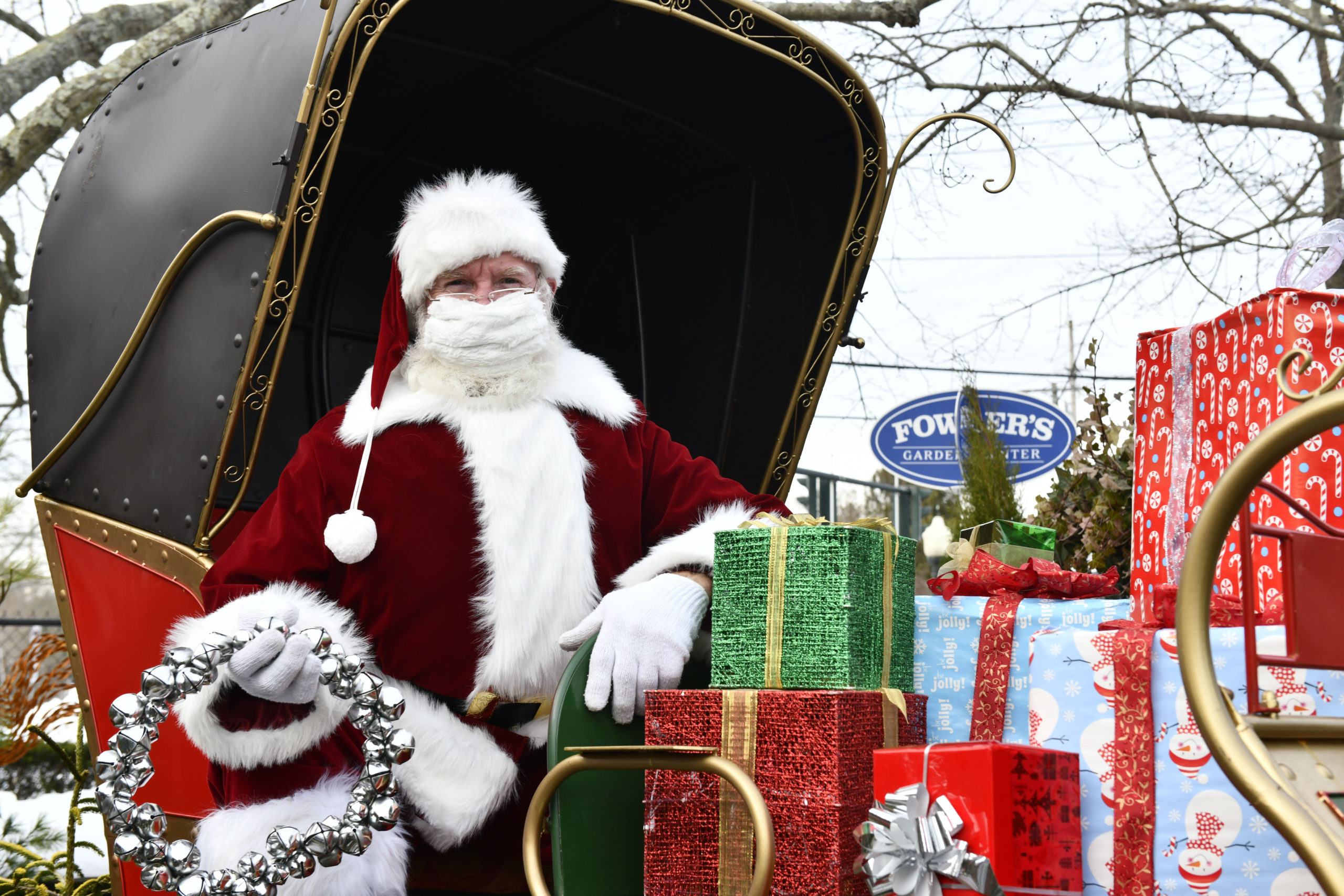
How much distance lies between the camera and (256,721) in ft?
6.33

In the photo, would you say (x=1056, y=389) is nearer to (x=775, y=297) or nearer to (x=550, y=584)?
(x=775, y=297)

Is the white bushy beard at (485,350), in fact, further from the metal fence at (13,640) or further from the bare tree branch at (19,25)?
the bare tree branch at (19,25)

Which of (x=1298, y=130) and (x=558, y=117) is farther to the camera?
(x=1298, y=130)

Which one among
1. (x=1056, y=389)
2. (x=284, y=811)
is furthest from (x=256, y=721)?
(x=1056, y=389)

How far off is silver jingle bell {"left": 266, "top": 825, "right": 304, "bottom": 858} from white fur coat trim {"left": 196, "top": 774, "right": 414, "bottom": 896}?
9.3 inches

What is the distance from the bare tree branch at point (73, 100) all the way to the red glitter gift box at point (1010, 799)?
533cm

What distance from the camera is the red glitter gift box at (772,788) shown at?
1.53 metres

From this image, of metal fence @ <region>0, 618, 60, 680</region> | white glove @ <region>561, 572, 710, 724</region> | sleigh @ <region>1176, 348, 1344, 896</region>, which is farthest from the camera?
metal fence @ <region>0, 618, 60, 680</region>

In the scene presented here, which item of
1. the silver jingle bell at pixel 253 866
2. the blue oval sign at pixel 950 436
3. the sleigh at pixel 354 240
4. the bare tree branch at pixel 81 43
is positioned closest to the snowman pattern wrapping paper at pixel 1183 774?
the sleigh at pixel 354 240

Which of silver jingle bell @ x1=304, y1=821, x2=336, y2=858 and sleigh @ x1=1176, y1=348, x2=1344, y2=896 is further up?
sleigh @ x1=1176, y1=348, x2=1344, y2=896

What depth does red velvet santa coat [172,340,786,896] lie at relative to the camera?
2000 millimetres

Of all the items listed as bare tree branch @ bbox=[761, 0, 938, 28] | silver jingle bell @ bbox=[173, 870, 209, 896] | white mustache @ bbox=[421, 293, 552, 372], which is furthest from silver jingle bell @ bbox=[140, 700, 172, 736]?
bare tree branch @ bbox=[761, 0, 938, 28]

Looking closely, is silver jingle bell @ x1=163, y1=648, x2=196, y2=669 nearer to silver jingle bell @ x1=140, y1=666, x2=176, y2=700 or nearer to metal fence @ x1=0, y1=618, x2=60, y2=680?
silver jingle bell @ x1=140, y1=666, x2=176, y2=700

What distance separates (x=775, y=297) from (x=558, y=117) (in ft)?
2.70
